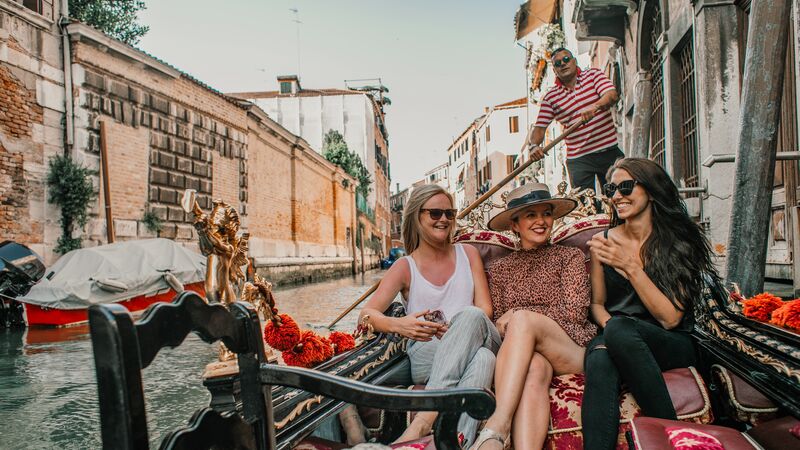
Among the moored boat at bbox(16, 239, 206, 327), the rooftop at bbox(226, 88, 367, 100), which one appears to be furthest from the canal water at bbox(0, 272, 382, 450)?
the rooftop at bbox(226, 88, 367, 100)

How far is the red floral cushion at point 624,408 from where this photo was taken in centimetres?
219

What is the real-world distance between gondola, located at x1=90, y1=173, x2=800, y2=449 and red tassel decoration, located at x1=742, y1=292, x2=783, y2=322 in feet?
0.14

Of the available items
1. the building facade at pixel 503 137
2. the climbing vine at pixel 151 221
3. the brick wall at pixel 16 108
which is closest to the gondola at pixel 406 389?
the brick wall at pixel 16 108

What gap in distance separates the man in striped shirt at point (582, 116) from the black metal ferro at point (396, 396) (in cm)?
359

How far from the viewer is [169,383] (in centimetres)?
499

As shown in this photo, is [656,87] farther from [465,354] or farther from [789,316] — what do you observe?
[465,354]

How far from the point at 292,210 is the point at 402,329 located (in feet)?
55.6

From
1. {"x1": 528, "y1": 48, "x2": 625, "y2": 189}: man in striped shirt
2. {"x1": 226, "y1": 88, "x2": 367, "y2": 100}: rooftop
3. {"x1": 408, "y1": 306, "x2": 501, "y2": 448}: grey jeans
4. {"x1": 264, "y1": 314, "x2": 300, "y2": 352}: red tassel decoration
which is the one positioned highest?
{"x1": 226, "y1": 88, "x2": 367, "y2": 100}: rooftop

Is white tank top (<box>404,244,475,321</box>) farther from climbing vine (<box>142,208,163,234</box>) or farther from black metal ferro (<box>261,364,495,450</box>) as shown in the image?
climbing vine (<box>142,208,163,234</box>)

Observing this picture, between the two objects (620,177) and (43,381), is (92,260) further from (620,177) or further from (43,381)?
(620,177)

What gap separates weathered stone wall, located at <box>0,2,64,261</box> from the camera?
867cm

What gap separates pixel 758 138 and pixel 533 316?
209 centimetres

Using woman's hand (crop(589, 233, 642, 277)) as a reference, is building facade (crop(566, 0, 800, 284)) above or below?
above

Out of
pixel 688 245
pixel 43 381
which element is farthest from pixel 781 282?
pixel 43 381
